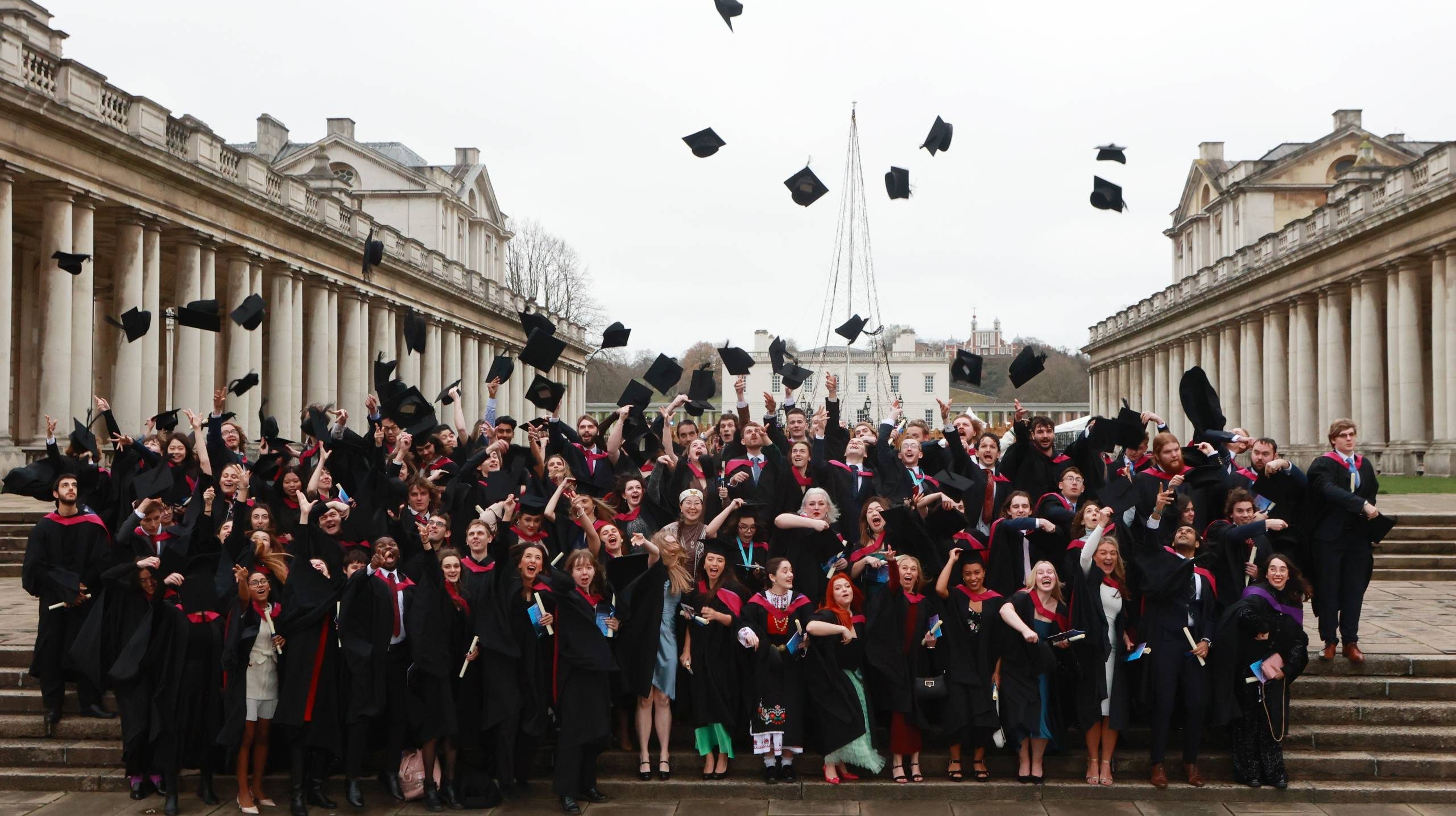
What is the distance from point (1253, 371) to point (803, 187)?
118 feet

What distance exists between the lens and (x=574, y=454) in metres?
10.8

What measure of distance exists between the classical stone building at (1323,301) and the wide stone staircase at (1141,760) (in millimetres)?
21949

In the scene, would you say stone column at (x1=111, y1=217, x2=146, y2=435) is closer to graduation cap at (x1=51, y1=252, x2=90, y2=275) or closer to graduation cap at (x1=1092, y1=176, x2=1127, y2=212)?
graduation cap at (x1=51, y1=252, x2=90, y2=275)

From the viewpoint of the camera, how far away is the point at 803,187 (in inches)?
639

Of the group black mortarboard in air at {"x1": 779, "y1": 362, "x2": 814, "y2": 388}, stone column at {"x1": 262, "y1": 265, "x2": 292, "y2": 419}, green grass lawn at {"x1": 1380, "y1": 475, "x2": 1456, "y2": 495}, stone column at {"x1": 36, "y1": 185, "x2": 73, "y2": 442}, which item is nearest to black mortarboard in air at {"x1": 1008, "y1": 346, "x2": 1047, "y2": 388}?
black mortarboard in air at {"x1": 779, "y1": 362, "x2": 814, "y2": 388}

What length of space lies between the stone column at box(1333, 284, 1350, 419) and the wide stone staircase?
30863 mm

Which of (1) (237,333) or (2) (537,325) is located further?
(1) (237,333)

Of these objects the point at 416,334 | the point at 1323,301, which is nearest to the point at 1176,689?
the point at 416,334

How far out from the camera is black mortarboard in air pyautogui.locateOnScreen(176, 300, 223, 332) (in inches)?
526

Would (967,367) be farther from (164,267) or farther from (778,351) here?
(164,267)

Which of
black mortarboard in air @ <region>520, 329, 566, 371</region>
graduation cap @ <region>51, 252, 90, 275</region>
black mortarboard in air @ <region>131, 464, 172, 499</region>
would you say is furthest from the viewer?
graduation cap @ <region>51, 252, 90, 275</region>

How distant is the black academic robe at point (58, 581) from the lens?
352 inches

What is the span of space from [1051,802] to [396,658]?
4871 millimetres

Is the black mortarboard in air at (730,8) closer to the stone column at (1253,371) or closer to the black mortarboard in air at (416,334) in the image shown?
the black mortarboard in air at (416,334)
